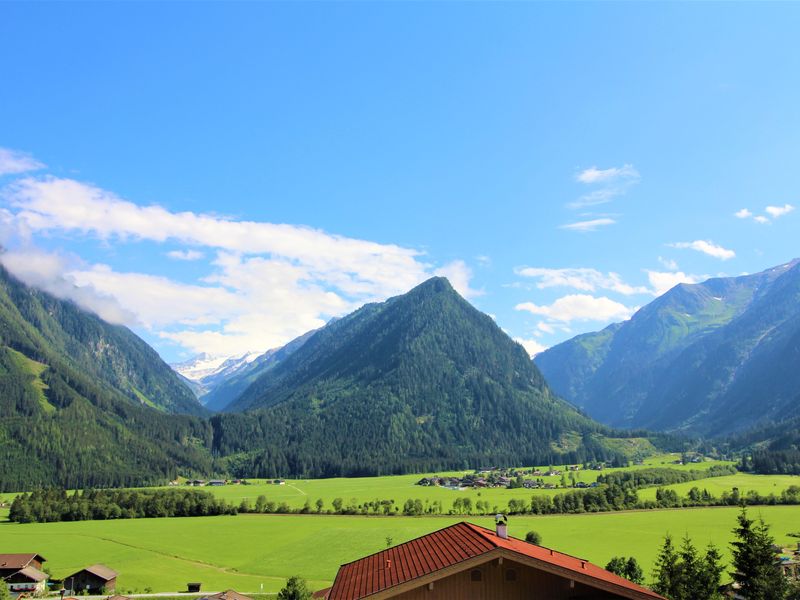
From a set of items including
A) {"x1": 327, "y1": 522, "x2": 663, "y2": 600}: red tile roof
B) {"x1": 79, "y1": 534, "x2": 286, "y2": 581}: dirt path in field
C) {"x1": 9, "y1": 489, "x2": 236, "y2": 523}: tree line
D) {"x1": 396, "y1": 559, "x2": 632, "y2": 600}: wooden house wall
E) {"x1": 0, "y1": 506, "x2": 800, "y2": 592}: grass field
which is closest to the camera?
{"x1": 327, "y1": 522, "x2": 663, "y2": 600}: red tile roof

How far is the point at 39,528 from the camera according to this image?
6294 inches

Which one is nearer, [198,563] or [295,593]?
[295,593]

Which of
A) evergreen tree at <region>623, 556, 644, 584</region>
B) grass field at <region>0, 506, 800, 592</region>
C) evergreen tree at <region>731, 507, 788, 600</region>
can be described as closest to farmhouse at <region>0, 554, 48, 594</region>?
grass field at <region>0, 506, 800, 592</region>

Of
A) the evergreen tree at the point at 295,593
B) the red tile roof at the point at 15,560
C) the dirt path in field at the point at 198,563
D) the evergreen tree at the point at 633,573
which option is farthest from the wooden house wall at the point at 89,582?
the evergreen tree at the point at 633,573

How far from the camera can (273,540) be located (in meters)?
136

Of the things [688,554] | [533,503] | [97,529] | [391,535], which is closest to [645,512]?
[533,503]

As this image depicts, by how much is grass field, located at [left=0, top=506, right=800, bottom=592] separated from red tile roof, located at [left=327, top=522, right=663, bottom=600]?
63.6 metres

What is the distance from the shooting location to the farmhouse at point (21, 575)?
97.1 metres

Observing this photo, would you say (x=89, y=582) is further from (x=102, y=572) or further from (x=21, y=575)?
(x=21, y=575)

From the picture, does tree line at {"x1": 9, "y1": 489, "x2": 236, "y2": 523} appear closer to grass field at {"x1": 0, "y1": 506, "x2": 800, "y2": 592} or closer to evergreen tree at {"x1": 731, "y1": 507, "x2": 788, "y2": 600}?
grass field at {"x1": 0, "y1": 506, "x2": 800, "y2": 592}

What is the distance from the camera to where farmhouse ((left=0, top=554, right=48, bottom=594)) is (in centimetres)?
9711

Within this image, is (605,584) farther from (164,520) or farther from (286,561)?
(164,520)

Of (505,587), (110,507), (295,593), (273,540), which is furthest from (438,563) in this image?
(110,507)

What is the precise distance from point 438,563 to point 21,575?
9971 cm
